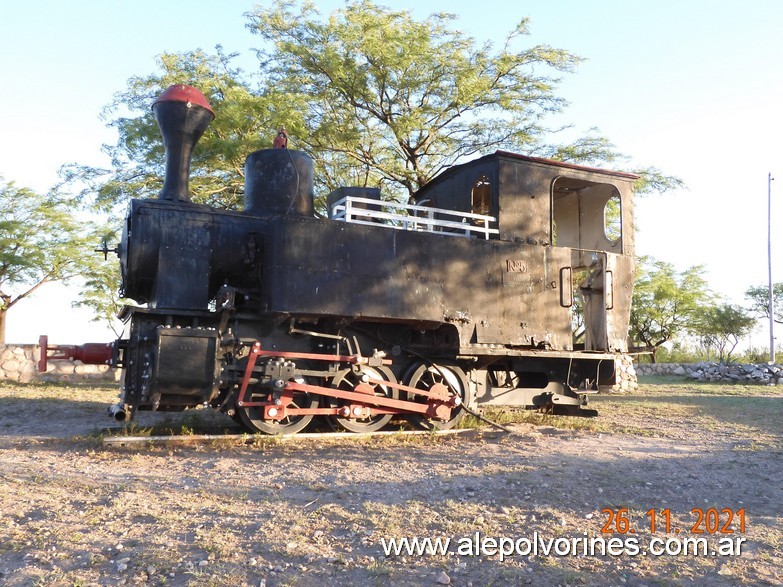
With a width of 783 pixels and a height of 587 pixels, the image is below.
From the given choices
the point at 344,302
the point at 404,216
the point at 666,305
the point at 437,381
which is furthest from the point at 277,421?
the point at 666,305

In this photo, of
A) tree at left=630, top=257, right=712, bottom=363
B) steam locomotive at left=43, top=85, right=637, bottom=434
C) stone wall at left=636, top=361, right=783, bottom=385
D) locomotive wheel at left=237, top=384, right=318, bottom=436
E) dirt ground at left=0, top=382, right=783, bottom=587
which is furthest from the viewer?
tree at left=630, top=257, right=712, bottom=363

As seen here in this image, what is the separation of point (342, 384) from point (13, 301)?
57.2ft

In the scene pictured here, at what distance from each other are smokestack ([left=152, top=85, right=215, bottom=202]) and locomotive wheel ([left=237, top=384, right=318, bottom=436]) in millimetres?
2361

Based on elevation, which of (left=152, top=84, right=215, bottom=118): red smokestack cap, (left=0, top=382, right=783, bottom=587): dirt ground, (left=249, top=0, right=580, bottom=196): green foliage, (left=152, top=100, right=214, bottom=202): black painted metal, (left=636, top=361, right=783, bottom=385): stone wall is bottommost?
(left=0, top=382, right=783, bottom=587): dirt ground

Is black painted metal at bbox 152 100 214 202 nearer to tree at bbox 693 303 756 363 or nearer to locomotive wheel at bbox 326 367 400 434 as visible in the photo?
locomotive wheel at bbox 326 367 400 434

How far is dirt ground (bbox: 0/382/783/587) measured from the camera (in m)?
3.09

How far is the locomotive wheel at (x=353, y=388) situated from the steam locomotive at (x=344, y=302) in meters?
0.02

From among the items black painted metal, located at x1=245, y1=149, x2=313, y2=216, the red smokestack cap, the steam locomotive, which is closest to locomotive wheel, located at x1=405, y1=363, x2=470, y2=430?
the steam locomotive

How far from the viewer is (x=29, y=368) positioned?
1402 centimetres

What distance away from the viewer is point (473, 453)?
605cm

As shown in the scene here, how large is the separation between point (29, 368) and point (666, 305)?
23763mm

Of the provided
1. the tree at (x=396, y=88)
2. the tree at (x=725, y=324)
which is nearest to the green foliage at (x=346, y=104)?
the tree at (x=396, y=88)

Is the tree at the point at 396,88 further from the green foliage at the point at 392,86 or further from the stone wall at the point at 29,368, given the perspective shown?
the stone wall at the point at 29,368

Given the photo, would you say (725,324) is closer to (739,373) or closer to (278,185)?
(739,373)
